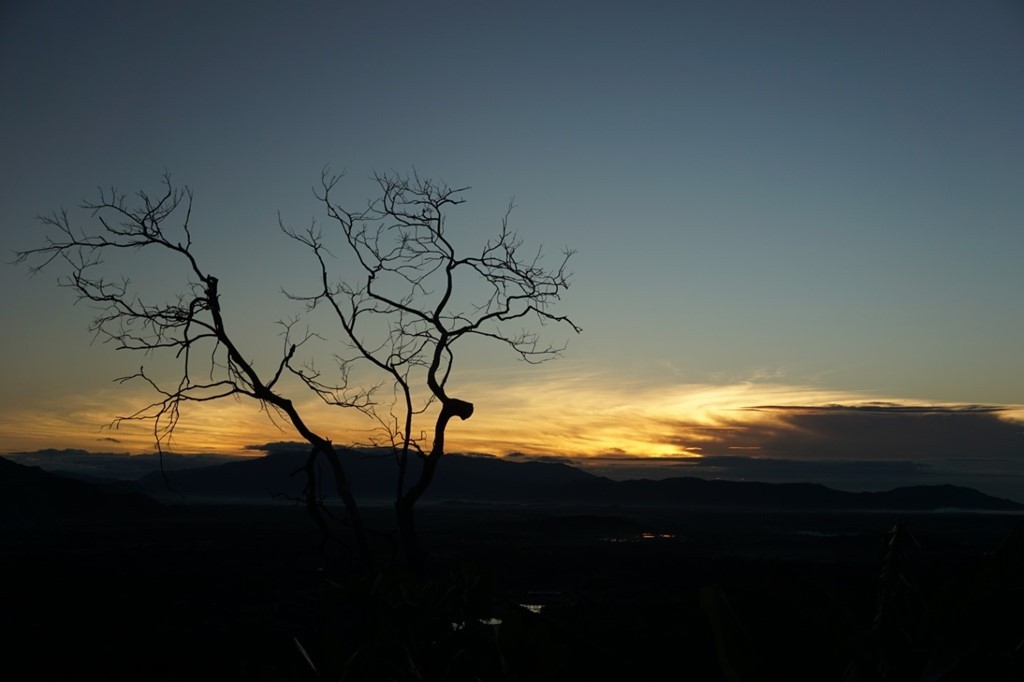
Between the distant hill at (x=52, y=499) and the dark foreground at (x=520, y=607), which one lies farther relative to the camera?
the distant hill at (x=52, y=499)

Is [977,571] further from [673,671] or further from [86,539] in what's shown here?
[86,539]

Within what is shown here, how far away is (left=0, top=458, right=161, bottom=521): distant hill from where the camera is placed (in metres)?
79.6

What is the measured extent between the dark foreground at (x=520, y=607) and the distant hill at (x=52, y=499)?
18043 mm

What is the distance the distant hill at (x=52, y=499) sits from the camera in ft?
261

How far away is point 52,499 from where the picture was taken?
85438 mm

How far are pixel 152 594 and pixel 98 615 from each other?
4184mm

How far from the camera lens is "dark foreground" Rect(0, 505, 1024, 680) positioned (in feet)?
3.58

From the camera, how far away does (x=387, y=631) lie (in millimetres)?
2158

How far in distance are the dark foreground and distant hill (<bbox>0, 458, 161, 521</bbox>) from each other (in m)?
18.0

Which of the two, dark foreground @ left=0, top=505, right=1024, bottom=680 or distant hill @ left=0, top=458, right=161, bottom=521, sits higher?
distant hill @ left=0, top=458, right=161, bottom=521

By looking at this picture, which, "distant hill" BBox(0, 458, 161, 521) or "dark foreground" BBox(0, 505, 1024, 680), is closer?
"dark foreground" BBox(0, 505, 1024, 680)

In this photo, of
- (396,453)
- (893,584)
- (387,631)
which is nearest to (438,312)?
(396,453)

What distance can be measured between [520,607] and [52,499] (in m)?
100.0

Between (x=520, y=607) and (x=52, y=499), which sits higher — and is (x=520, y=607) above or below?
below
